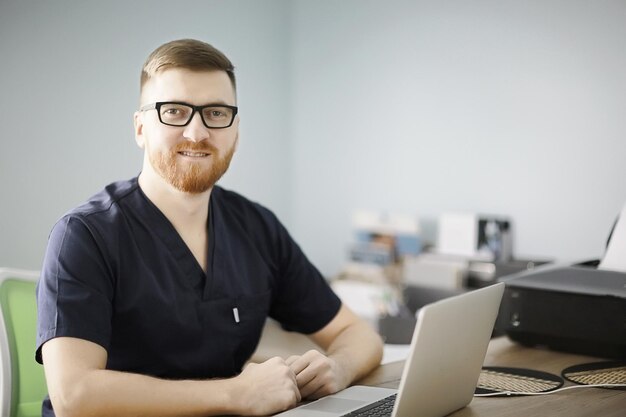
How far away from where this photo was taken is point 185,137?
5.32 feet

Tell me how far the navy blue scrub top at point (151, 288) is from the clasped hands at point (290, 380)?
0.22 m

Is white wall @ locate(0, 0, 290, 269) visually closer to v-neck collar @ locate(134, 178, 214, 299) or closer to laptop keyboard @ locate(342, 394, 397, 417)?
v-neck collar @ locate(134, 178, 214, 299)

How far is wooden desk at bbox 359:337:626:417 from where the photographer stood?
137 cm

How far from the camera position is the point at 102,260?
4.93ft

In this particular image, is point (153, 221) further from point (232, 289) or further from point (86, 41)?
point (86, 41)

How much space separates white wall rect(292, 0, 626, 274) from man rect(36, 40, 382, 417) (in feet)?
5.45

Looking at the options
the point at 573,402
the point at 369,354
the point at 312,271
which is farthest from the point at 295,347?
the point at 573,402

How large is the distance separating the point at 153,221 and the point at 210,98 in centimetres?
28

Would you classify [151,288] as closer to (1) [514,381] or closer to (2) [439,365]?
(2) [439,365]

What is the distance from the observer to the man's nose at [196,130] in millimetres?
1616

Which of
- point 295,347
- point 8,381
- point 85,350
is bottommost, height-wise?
point 295,347

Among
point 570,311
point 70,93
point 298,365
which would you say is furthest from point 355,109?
point 298,365

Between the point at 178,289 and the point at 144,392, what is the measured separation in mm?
288

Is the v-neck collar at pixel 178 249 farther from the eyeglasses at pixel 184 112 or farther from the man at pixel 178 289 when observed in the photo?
the eyeglasses at pixel 184 112
